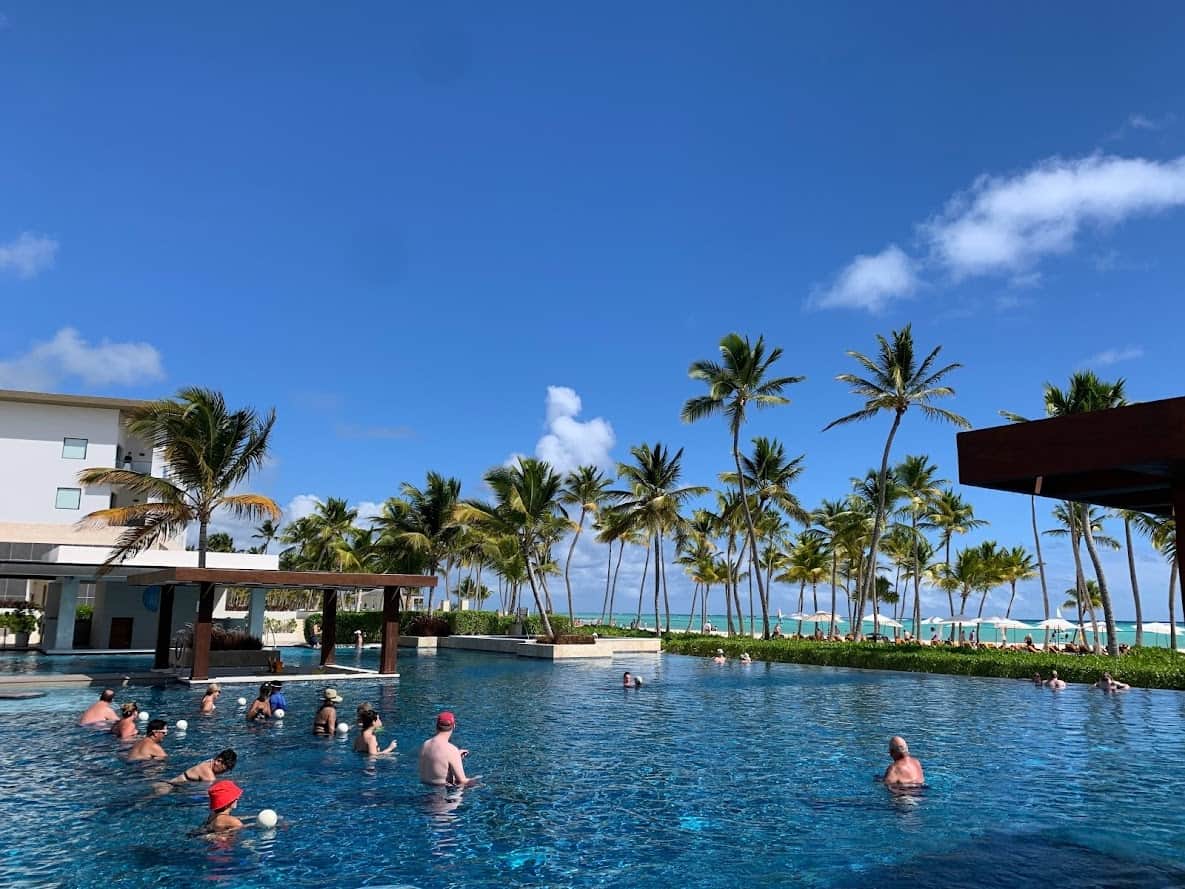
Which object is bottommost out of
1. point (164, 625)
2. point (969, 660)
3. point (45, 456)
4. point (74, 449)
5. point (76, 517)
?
point (969, 660)

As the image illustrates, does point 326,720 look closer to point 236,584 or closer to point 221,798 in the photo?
point 221,798

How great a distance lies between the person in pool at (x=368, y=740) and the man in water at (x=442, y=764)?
93.8 inches

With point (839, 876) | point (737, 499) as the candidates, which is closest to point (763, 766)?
point (839, 876)

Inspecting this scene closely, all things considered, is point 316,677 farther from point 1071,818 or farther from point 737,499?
point 737,499

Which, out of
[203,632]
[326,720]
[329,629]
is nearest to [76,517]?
[329,629]

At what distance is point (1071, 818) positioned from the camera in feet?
40.0

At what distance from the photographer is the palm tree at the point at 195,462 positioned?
95.2 ft

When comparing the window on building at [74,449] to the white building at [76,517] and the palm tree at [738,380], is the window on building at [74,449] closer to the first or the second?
the white building at [76,517]

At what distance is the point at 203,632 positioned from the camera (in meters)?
25.7

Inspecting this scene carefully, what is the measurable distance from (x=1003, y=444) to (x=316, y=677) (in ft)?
87.3

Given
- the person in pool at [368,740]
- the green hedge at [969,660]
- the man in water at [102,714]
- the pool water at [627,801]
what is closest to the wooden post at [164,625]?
the pool water at [627,801]

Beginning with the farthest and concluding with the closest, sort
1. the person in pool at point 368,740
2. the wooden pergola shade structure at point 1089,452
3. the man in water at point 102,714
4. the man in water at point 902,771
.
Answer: the man in water at point 102,714, the person in pool at point 368,740, the man in water at point 902,771, the wooden pergola shade structure at point 1089,452

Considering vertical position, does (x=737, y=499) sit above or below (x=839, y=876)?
above

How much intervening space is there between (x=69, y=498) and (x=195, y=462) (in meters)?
18.0
